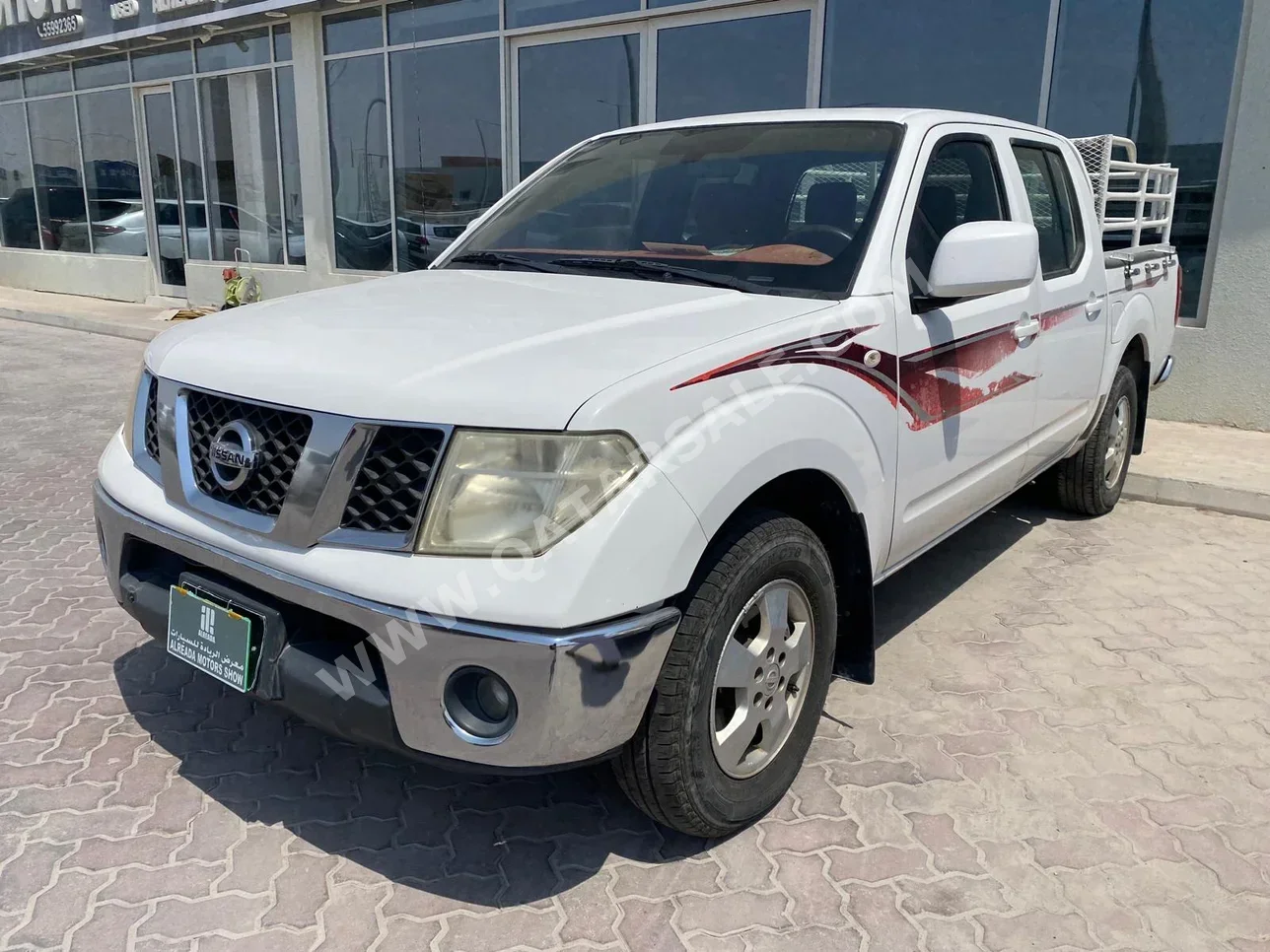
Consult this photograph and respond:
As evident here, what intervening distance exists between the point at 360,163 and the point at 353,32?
4.75 ft

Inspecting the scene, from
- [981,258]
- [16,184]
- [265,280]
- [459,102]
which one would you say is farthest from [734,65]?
[16,184]

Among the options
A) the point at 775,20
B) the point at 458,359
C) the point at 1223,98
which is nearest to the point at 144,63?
the point at 775,20

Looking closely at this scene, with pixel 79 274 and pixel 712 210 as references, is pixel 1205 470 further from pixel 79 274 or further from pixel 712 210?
pixel 79 274

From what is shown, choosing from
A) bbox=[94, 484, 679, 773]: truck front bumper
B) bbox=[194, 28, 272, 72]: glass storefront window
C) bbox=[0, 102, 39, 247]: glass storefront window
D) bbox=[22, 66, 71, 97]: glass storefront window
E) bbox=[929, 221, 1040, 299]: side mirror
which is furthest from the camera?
bbox=[0, 102, 39, 247]: glass storefront window

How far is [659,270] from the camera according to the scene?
117 inches

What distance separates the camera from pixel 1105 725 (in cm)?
316

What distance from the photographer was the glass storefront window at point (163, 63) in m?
13.8

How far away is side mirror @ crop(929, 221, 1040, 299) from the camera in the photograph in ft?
9.08

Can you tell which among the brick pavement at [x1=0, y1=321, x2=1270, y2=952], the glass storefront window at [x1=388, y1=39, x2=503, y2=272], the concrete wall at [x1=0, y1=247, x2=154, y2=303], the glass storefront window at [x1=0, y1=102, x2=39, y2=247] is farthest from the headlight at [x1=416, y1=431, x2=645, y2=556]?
the glass storefront window at [x1=0, y1=102, x2=39, y2=247]

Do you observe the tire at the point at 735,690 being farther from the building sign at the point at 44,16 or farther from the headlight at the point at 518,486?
the building sign at the point at 44,16

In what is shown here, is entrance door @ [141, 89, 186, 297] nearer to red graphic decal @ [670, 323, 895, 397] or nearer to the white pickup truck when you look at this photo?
the white pickup truck

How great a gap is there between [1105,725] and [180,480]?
283 cm

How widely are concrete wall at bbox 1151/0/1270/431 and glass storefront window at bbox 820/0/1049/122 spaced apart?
141cm

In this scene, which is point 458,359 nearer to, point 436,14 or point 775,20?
point 775,20
